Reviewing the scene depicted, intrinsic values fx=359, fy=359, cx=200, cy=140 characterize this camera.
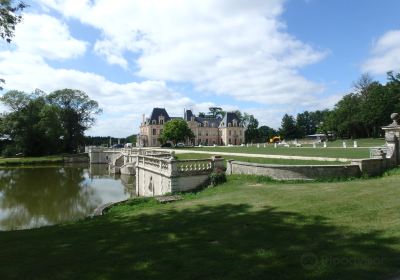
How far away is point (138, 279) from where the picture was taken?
4.79m

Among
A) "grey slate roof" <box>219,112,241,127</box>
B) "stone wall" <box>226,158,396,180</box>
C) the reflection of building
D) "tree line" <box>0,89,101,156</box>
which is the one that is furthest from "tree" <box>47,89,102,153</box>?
"stone wall" <box>226,158,396,180</box>

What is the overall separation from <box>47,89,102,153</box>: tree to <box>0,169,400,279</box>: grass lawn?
71.7m

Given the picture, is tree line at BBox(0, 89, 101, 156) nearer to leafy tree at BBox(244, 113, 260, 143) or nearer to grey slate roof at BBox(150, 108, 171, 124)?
grey slate roof at BBox(150, 108, 171, 124)

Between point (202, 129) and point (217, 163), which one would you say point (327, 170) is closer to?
point (217, 163)

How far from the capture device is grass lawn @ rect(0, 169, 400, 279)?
4836 millimetres

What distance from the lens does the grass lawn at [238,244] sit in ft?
15.9

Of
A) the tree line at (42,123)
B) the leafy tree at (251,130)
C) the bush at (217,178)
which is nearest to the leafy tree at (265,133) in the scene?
the leafy tree at (251,130)

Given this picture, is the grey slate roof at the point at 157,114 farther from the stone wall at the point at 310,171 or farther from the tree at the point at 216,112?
the stone wall at the point at 310,171

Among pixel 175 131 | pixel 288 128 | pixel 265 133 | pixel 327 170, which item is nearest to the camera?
pixel 327 170

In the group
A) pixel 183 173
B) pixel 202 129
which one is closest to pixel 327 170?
pixel 183 173

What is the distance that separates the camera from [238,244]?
6000 millimetres

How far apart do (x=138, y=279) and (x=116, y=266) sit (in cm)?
75

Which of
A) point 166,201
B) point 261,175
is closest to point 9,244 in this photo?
point 166,201

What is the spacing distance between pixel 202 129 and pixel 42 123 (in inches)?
2131
